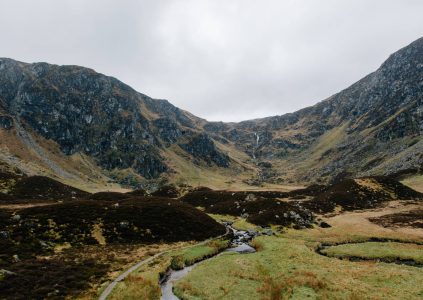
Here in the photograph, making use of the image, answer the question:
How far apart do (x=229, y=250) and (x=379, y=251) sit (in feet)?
78.7

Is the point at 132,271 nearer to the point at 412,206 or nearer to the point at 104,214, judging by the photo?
the point at 104,214

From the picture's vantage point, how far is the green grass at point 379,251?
49.3 metres

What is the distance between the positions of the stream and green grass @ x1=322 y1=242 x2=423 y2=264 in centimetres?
1407

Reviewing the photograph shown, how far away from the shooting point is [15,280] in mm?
38312

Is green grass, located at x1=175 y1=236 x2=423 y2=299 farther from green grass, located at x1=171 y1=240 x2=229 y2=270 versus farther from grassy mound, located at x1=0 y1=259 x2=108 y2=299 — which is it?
grassy mound, located at x1=0 y1=259 x2=108 y2=299

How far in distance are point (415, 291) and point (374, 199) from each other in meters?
93.5

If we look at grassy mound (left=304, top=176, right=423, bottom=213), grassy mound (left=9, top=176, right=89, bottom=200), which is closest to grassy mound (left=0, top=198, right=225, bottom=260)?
grassy mound (left=304, top=176, right=423, bottom=213)

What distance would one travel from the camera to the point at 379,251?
173ft

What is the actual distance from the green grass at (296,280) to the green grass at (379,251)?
726 centimetres

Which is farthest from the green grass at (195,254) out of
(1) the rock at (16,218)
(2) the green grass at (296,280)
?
(1) the rock at (16,218)

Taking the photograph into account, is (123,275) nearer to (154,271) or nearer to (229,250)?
(154,271)

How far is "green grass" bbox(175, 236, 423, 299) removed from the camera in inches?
1292

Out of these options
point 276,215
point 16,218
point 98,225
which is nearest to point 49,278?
point 98,225

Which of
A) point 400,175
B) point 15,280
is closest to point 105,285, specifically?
point 15,280
